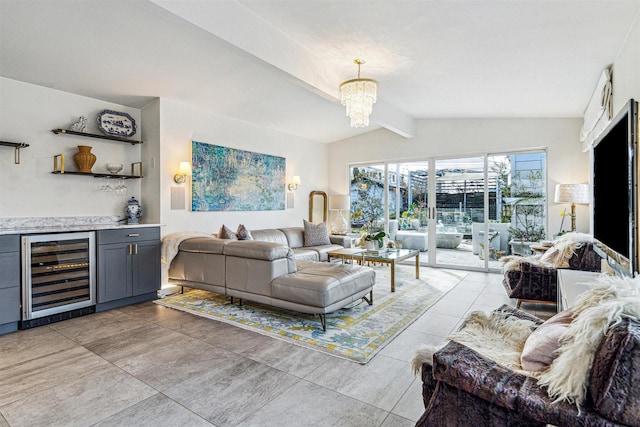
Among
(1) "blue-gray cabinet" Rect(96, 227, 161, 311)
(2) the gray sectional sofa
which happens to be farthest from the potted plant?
(1) "blue-gray cabinet" Rect(96, 227, 161, 311)

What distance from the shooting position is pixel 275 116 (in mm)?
5488

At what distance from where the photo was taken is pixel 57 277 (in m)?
3.39

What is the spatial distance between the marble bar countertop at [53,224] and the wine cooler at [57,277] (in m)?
0.06

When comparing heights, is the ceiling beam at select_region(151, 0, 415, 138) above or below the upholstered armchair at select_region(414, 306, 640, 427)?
above

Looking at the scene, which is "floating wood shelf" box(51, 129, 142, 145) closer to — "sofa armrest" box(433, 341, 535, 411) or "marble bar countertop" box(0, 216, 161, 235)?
"marble bar countertop" box(0, 216, 161, 235)

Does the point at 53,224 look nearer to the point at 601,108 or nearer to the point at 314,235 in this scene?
the point at 314,235

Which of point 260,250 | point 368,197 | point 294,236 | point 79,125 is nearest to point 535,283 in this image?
point 260,250

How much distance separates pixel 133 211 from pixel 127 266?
784 mm

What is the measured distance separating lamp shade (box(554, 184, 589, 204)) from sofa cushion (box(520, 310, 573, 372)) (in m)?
4.02

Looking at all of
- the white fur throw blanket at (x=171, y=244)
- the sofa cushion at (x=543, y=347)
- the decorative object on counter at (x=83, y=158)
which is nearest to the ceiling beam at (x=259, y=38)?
the white fur throw blanket at (x=171, y=244)

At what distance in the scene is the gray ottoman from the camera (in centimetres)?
303

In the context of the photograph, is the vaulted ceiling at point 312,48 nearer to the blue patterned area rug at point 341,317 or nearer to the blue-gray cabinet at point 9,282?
the blue-gray cabinet at point 9,282

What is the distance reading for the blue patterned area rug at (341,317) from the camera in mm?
2770

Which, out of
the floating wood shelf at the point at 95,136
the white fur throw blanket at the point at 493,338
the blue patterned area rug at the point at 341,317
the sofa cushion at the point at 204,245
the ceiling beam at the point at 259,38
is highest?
the ceiling beam at the point at 259,38
